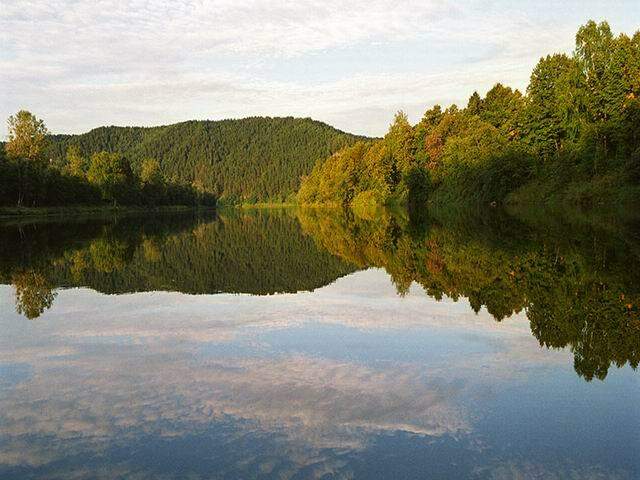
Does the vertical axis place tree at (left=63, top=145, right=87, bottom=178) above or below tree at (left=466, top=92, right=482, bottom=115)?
below

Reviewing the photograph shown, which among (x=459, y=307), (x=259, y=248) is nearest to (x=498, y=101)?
(x=259, y=248)

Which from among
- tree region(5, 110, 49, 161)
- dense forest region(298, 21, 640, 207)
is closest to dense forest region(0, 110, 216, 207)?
tree region(5, 110, 49, 161)

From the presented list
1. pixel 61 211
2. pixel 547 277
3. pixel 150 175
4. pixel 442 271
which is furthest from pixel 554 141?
pixel 150 175

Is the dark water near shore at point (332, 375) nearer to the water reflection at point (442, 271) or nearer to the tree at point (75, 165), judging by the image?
the water reflection at point (442, 271)

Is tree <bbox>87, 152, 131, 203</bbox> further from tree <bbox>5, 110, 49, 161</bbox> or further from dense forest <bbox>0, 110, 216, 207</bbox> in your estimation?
tree <bbox>5, 110, 49, 161</bbox>

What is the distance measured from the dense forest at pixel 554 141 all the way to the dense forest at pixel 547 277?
2632 centimetres

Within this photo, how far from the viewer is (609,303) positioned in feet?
37.7

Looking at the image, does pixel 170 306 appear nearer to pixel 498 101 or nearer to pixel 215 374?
pixel 215 374

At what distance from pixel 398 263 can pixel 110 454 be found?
16072 millimetres

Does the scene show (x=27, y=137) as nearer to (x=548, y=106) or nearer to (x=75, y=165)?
(x=75, y=165)

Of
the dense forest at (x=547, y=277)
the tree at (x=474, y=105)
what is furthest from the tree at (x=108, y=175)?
the dense forest at (x=547, y=277)

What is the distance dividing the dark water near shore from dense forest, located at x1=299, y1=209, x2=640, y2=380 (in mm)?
77

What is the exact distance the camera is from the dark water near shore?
533 centimetres

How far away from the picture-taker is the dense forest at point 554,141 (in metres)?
51.0
